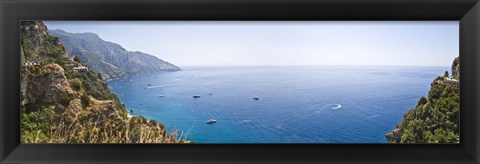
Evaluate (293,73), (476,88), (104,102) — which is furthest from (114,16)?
(293,73)

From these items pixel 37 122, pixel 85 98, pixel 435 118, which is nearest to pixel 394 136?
pixel 435 118

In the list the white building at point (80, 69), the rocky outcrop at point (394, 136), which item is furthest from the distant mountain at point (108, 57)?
the rocky outcrop at point (394, 136)

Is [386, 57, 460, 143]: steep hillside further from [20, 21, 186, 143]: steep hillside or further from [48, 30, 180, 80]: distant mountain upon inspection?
[48, 30, 180, 80]: distant mountain

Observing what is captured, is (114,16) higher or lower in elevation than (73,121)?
higher

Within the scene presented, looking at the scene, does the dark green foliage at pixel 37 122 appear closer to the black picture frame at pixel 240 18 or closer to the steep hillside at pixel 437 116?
the black picture frame at pixel 240 18

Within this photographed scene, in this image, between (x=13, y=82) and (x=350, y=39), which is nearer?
(x=13, y=82)

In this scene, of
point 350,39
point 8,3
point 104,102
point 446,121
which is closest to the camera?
point 8,3

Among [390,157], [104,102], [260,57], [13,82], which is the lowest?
[390,157]

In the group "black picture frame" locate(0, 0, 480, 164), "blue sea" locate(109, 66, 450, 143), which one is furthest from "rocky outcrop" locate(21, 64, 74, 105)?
"blue sea" locate(109, 66, 450, 143)

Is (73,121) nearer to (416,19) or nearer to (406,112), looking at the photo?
(416,19)
